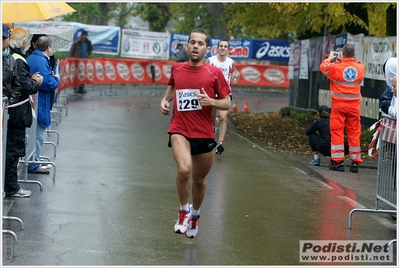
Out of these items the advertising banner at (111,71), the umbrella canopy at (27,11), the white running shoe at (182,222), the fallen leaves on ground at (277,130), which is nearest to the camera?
the white running shoe at (182,222)

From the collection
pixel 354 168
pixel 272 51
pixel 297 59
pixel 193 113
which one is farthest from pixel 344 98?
pixel 272 51

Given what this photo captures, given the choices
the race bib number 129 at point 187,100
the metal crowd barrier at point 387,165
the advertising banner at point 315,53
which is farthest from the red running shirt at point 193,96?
the advertising banner at point 315,53

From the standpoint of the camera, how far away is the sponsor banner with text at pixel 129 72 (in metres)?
27.8

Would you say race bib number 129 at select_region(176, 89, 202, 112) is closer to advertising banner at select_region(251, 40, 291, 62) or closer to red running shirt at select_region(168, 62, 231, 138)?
red running shirt at select_region(168, 62, 231, 138)

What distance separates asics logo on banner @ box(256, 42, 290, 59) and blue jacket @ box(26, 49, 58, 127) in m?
26.3

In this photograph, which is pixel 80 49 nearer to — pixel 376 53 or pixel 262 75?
pixel 262 75

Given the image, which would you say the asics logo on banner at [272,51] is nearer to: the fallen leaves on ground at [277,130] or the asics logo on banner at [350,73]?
the fallen leaves on ground at [277,130]

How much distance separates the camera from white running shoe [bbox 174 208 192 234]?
7.67 meters

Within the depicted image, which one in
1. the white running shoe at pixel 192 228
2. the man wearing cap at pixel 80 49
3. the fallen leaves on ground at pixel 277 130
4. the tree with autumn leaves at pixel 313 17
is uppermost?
the tree with autumn leaves at pixel 313 17

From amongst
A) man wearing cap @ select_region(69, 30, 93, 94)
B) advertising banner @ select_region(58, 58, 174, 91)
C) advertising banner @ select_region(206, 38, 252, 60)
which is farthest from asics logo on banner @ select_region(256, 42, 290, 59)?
man wearing cap @ select_region(69, 30, 93, 94)

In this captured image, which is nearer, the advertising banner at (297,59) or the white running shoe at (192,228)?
the white running shoe at (192,228)

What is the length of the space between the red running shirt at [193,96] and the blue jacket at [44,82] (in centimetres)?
344

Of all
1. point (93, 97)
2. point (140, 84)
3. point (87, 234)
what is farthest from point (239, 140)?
point (140, 84)

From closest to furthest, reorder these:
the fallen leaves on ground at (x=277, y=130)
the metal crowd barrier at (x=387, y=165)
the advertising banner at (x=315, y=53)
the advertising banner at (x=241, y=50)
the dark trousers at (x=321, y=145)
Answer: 1. the metal crowd barrier at (x=387, y=165)
2. the dark trousers at (x=321, y=145)
3. the fallen leaves on ground at (x=277, y=130)
4. the advertising banner at (x=315, y=53)
5. the advertising banner at (x=241, y=50)
